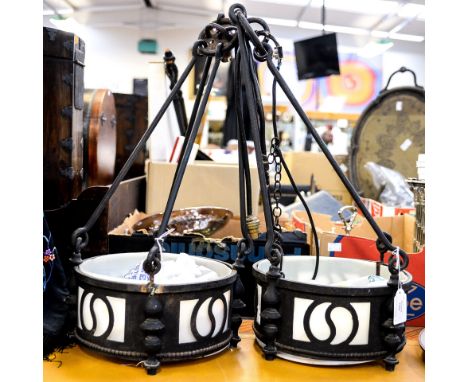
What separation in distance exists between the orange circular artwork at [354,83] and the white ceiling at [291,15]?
1.69ft

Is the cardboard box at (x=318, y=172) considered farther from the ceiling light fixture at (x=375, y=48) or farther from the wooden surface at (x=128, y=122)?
the ceiling light fixture at (x=375, y=48)

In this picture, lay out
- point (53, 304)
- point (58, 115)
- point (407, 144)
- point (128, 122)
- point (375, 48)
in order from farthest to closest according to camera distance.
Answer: point (375, 48) < point (407, 144) < point (128, 122) < point (58, 115) < point (53, 304)

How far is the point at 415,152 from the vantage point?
2.86 meters

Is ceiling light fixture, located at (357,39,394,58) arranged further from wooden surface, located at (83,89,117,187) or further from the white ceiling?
wooden surface, located at (83,89,117,187)

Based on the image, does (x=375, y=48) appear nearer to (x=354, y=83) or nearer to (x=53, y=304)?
(x=354, y=83)

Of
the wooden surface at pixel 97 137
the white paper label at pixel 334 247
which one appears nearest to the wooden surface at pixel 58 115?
the wooden surface at pixel 97 137

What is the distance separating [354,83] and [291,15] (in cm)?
228

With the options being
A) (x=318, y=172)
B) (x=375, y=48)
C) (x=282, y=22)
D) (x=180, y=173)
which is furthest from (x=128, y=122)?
(x=375, y=48)

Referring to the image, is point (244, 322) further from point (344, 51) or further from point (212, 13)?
point (344, 51)

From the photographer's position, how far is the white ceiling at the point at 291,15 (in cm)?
694

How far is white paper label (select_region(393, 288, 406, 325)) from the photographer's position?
773 mm

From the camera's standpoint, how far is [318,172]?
10.4 feet
